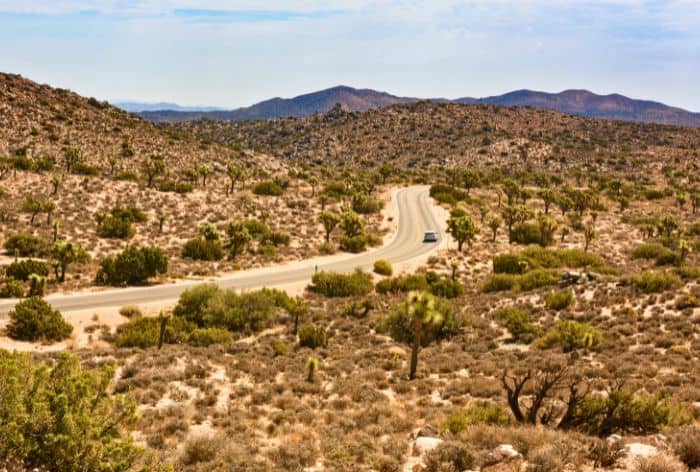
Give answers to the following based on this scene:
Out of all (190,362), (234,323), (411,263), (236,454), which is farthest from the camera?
(411,263)

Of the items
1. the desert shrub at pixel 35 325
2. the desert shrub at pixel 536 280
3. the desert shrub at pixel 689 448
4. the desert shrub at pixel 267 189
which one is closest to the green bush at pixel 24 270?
the desert shrub at pixel 35 325

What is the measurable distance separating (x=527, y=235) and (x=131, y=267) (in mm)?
42034

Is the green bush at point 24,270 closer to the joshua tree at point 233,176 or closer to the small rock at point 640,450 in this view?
the small rock at point 640,450

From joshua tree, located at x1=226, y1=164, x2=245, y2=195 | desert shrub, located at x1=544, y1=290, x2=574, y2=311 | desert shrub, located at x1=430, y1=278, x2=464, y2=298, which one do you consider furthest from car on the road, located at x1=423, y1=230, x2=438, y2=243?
desert shrub, located at x1=544, y1=290, x2=574, y2=311

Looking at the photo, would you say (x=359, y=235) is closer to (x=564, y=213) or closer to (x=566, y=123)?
(x=564, y=213)

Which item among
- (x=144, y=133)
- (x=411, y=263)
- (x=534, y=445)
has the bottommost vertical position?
(x=411, y=263)

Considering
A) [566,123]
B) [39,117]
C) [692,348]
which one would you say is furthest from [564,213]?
[566,123]

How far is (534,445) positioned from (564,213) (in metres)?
68.2

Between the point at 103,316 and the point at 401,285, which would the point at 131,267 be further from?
the point at 401,285

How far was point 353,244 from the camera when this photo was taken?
2114 inches

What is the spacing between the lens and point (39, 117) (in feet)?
266

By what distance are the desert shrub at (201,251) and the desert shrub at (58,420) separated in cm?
3530

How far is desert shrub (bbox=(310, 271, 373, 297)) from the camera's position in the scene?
125 feet

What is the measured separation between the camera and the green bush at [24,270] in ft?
111
